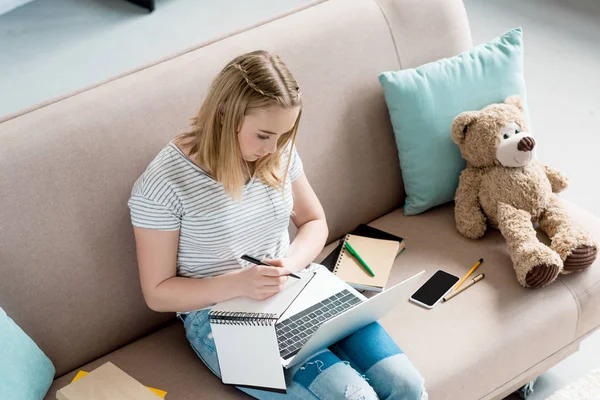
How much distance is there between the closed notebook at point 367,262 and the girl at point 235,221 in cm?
22

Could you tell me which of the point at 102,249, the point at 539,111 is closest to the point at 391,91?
the point at 102,249

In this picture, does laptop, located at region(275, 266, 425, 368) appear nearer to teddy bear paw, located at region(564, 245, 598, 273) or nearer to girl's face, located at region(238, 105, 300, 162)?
girl's face, located at region(238, 105, 300, 162)

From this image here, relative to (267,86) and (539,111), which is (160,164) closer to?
(267,86)

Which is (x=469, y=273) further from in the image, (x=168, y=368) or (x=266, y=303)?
(x=168, y=368)

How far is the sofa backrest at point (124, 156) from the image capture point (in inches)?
68.7

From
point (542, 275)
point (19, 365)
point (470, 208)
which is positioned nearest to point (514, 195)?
point (470, 208)

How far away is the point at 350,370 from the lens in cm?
169

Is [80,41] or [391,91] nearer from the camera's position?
[391,91]

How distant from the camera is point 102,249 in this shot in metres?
1.81

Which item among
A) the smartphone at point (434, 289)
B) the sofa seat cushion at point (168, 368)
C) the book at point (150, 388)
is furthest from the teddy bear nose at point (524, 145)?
the book at point (150, 388)

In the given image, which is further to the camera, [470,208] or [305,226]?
[470,208]

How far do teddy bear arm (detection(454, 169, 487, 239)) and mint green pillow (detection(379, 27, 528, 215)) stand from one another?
5cm

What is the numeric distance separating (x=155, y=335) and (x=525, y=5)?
9.41 ft

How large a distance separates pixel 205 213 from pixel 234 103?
0.25 meters
